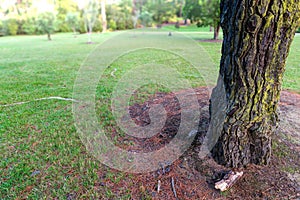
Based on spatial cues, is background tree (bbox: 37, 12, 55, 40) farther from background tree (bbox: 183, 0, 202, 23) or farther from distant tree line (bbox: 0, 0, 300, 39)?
background tree (bbox: 183, 0, 202, 23)

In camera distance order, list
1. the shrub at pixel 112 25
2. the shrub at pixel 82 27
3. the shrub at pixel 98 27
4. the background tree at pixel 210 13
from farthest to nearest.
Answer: the shrub at pixel 112 25
the shrub at pixel 98 27
the shrub at pixel 82 27
the background tree at pixel 210 13

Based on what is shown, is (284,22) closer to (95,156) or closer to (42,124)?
(95,156)

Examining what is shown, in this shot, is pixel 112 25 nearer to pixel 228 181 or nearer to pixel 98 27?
pixel 98 27

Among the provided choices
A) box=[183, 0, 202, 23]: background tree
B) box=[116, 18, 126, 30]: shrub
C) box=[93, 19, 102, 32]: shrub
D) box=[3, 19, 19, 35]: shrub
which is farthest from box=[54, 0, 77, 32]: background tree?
box=[183, 0, 202, 23]: background tree

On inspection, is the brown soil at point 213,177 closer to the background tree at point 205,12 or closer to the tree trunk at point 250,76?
the tree trunk at point 250,76

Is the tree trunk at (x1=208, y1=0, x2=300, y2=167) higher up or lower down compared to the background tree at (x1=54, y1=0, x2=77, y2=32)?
lower down

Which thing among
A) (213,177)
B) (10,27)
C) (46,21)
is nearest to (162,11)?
(46,21)

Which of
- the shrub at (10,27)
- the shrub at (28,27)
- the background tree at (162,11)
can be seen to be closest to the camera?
the background tree at (162,11)

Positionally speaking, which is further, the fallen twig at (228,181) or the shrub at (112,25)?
the shrub at (112,25)

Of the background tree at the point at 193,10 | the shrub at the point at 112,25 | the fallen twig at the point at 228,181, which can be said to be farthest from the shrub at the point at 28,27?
the fallen twig at the point at 228,181

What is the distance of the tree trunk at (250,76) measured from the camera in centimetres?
134

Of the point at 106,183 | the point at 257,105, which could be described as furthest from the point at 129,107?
the point at 257,105

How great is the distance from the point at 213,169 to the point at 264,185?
0.36 metres

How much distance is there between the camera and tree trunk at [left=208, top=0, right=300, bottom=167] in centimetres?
134
